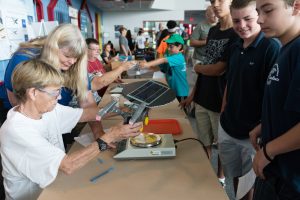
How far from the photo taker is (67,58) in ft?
4.78

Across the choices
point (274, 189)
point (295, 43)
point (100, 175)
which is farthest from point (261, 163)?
point (100, 175)

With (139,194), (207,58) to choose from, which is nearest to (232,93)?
(207,58)

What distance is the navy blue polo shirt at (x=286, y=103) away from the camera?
787 millimetres

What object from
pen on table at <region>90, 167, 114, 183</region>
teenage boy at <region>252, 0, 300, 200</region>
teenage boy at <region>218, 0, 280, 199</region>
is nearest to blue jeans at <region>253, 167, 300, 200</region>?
teenage boy at <region>252, 0, 300, 200</region>

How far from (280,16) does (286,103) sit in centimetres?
31

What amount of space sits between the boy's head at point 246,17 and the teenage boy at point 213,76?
11.6 inches

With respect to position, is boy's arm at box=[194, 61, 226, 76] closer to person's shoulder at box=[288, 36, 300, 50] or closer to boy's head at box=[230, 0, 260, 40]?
boy's head at box=[230, 0, 260, 40]

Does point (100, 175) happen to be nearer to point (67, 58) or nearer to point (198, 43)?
Result: point (67, 58)

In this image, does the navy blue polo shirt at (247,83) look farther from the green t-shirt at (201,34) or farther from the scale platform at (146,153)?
the green t-shirt at (201,34)

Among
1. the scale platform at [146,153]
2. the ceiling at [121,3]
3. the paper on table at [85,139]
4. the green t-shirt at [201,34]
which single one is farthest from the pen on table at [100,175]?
the ceiling at [121,3]

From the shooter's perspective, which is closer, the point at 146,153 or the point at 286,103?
the point at 286,103

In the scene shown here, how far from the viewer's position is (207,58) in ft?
6.16

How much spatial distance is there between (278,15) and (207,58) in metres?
1.00

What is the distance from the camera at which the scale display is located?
1112mm
